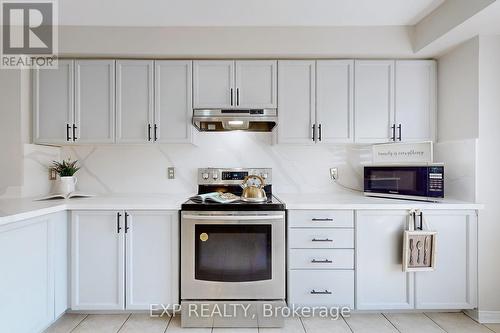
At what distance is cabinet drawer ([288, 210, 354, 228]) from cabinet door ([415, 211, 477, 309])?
0.62 metres

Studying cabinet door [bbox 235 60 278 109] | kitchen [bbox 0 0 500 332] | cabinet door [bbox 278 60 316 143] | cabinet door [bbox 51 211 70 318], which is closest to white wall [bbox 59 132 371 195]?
kitchen [bbox 0 0 500 332]

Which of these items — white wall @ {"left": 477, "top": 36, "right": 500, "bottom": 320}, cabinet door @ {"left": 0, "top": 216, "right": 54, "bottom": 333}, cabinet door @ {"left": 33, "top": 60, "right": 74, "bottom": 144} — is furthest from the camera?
cabinet door @ {"left": 33, "top": 60, "right": 74, "bottom": 144}

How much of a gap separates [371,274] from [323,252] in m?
0.41

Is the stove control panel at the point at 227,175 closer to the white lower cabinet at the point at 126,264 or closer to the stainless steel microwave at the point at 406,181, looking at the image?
the white lower cabinet at the point at 126,264

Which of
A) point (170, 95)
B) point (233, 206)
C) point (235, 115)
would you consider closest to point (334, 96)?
point (235, 115)

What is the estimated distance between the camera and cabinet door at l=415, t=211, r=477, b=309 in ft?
7.36

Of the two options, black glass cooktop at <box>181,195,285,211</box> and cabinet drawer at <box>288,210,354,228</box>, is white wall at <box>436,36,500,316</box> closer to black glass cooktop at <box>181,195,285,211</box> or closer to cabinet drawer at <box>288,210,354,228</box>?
cabinet drawer at <box>288,210,354,228</box>

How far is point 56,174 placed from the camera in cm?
284

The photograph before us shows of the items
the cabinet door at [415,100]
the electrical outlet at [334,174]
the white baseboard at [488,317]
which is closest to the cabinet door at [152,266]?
the electrical outlet at [334,174]

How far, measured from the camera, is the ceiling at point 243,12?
2.17 m

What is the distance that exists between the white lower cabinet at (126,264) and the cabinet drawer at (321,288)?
3.00ft

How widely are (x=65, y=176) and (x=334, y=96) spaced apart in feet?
8.32

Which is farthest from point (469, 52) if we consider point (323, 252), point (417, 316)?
point (417, 316)

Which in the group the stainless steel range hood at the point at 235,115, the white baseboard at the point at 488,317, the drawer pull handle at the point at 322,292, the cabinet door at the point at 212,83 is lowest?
the white baseboard at the point at 488,317
